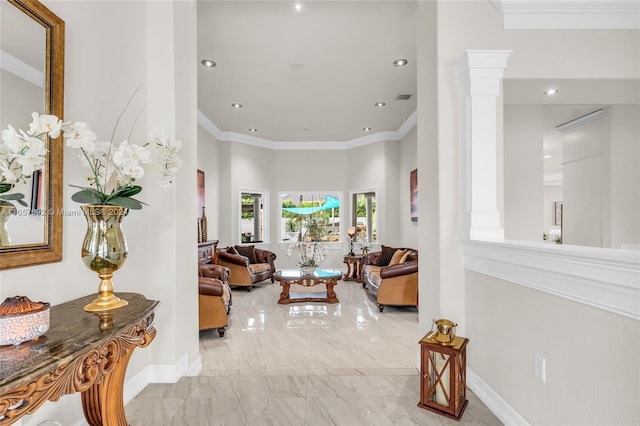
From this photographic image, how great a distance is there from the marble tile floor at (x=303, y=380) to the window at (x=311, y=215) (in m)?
4.10

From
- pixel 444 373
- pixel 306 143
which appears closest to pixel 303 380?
pixel 444 373

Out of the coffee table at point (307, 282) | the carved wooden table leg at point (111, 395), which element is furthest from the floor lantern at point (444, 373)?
the coffee table at point (307, 282)

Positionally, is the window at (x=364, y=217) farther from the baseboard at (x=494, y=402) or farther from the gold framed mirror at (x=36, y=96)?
the gold framed mirror at (x=36, y=96)

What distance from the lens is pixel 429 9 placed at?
270 cm

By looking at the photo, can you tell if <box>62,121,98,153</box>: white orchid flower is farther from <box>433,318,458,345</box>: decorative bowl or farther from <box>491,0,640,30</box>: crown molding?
<box>491,0,640,30</box>: crown molding

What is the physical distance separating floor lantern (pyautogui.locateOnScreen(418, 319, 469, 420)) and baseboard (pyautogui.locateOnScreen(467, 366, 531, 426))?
14 cm

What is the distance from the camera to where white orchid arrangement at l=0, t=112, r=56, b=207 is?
1280 millimetres

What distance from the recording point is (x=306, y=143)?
27.0 ft

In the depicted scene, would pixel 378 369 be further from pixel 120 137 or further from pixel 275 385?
pixel 120 137

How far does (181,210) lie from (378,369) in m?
2.14

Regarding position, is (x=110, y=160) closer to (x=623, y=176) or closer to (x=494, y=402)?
Answer: (x=494, y=402)

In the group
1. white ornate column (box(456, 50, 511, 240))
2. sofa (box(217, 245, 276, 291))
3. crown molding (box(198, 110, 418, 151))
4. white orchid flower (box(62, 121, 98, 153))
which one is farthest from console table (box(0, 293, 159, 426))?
crown molding (box(198, 110, 418, 151))

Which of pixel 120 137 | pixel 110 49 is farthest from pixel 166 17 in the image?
pixel 120 137

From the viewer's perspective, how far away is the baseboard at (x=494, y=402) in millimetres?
1945
